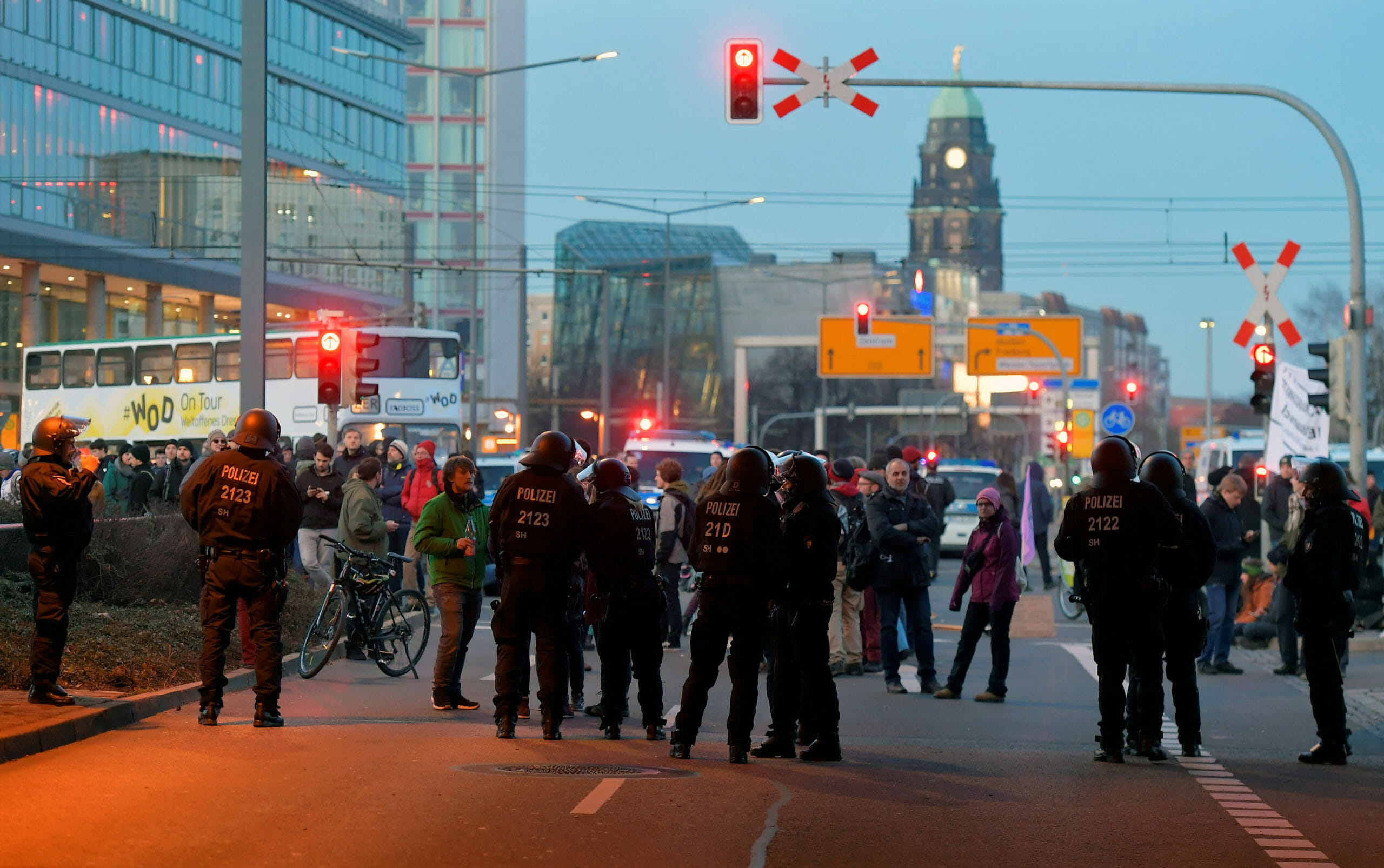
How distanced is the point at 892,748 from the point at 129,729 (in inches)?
171

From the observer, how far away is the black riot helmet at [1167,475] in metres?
10.0

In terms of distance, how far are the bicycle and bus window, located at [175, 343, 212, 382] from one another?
2411cm

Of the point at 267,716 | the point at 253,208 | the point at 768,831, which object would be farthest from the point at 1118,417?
the point at 768,831

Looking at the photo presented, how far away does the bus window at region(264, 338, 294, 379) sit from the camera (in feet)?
119

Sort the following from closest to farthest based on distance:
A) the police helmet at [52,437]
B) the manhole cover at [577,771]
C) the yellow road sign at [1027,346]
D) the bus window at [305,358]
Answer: the manhole cover at [577,771]
the police helmet at [52,437]
the bus window at [305,358]
the yellow road sign at [1027,346]

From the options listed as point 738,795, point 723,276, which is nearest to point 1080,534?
point 738,795

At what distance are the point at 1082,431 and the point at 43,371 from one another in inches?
926

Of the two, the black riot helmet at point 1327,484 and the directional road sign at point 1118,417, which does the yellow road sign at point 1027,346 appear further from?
the black riot helmet at point 1327,484

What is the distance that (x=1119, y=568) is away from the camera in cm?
957

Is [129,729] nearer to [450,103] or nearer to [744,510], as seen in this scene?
[744,510]

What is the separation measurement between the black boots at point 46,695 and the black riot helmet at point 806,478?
430 cm

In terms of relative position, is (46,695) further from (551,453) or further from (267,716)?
(551,453)

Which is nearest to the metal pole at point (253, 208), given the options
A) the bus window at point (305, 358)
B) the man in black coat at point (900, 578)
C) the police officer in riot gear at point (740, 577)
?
the man in black coat at point (900, 578)

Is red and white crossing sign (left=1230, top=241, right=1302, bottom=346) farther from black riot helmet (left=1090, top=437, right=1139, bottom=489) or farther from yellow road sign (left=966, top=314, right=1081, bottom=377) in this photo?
yellow road sign (left=966, top=314, right=1081, bottom=377)
